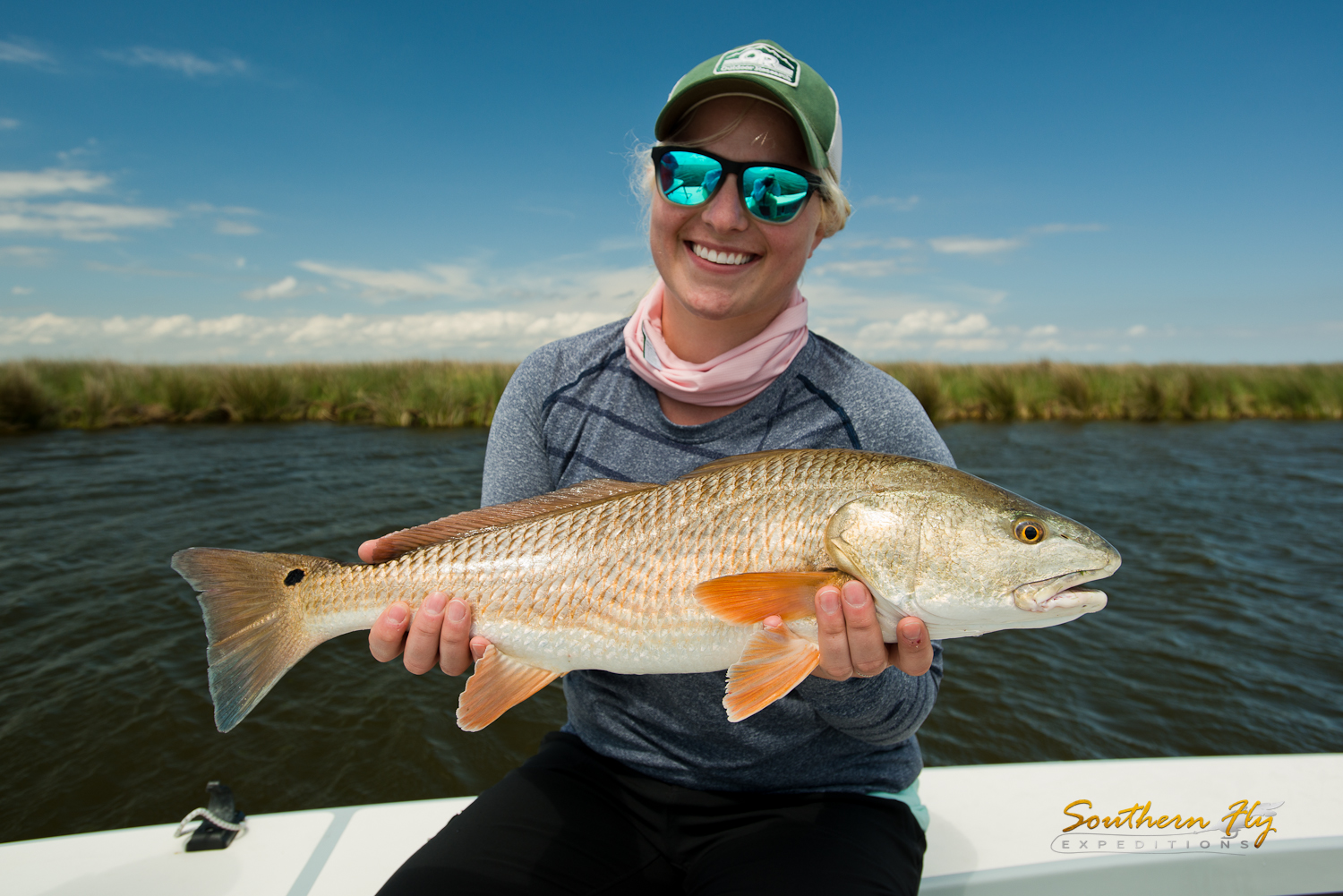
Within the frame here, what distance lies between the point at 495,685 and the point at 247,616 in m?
0.80

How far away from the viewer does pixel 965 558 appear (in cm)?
191

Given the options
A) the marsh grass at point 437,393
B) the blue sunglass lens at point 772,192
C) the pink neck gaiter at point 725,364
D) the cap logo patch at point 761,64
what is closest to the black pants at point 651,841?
the pink neck gaiter at point 725,364

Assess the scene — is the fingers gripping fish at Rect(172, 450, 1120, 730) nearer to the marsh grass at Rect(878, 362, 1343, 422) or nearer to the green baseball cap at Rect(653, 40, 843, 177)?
the green baseball cap at Rect(653, 40, 843, 177)

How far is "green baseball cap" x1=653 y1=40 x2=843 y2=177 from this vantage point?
2.10 meters

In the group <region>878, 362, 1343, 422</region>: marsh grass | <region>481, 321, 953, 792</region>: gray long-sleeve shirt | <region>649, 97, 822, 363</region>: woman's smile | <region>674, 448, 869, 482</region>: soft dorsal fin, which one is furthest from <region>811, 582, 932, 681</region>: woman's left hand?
<region>878, 362, 1343, 422</region>: marsh grass

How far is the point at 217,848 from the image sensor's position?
2604 mm

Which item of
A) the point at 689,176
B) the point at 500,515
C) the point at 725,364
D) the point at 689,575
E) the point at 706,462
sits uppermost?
the point at 689,176

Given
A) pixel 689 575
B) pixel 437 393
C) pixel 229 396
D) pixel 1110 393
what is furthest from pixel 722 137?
pixel 1110 393

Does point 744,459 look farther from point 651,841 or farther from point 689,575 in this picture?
point 651,841

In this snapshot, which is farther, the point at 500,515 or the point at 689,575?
the point at 500,515

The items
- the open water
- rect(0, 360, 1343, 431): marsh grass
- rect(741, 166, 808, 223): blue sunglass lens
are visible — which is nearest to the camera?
rect(741, 166, 808, 223): blue sunglass lens

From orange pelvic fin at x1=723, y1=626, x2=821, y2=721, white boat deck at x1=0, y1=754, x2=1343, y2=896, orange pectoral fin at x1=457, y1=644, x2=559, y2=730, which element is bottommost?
white boat deck at x1=0, y1=754, x2=1343, y2=896

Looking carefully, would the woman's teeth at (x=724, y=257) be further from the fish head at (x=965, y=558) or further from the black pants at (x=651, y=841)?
the black pants at (x=651, y=841)

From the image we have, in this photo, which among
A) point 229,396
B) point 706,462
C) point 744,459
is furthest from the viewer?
point 229,396
